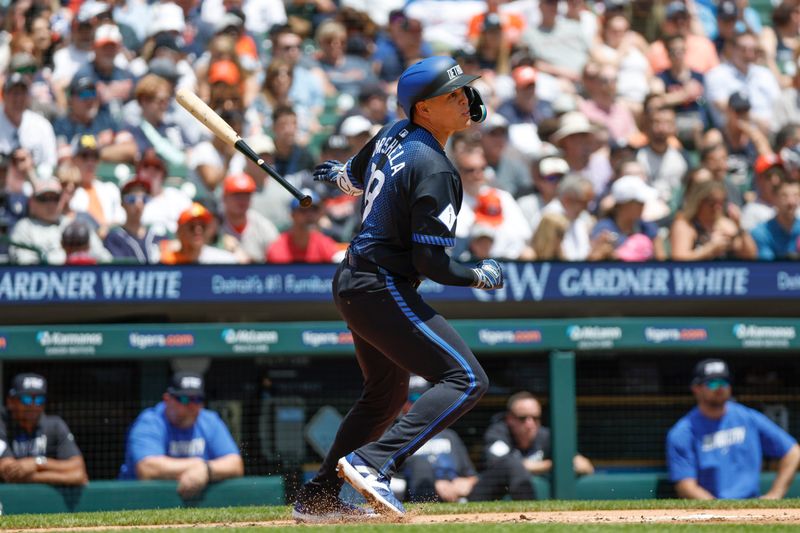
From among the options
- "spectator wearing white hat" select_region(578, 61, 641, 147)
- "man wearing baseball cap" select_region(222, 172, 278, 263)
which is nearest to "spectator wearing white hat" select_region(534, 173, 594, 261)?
"spectator wearing white hat" select_region(578, 61, 641, 147)

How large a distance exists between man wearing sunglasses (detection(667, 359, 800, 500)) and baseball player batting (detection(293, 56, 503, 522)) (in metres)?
3.35

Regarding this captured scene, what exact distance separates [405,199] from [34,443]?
3.65 m

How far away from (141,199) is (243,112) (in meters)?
1.92

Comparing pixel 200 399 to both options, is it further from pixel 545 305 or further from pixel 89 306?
pixel 545 305

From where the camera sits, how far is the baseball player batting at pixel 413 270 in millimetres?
4574

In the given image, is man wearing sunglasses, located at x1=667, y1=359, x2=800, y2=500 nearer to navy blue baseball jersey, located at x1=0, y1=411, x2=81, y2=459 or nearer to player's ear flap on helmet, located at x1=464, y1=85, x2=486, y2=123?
player's ear flap on helmet, located at x1=464, y1=85, x2=486, y2=123

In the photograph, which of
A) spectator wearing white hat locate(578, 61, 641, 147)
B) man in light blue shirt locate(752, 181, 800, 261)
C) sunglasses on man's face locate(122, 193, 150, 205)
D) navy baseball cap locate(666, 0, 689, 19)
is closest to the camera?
sunglasses on man's face locate(122, 193, 150, 205)

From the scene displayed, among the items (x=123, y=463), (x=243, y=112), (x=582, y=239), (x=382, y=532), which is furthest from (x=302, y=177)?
(x=382, y=532)

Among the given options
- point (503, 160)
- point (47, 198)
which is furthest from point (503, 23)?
point (47, 198)

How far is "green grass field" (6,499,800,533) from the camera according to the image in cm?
455

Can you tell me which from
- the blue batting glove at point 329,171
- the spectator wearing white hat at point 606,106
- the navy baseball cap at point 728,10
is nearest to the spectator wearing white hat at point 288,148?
the spectator wearing white hat at point 606,106

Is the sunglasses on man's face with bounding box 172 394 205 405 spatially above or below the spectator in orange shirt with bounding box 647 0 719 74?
below

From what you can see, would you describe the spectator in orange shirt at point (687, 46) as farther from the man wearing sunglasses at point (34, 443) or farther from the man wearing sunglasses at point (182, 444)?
the man wearing sunglasses at point (34, 443)

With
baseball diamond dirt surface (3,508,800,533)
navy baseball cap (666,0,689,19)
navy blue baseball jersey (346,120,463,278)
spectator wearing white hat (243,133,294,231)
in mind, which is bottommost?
baseball diamond dirt surface (3,508,800,533)
